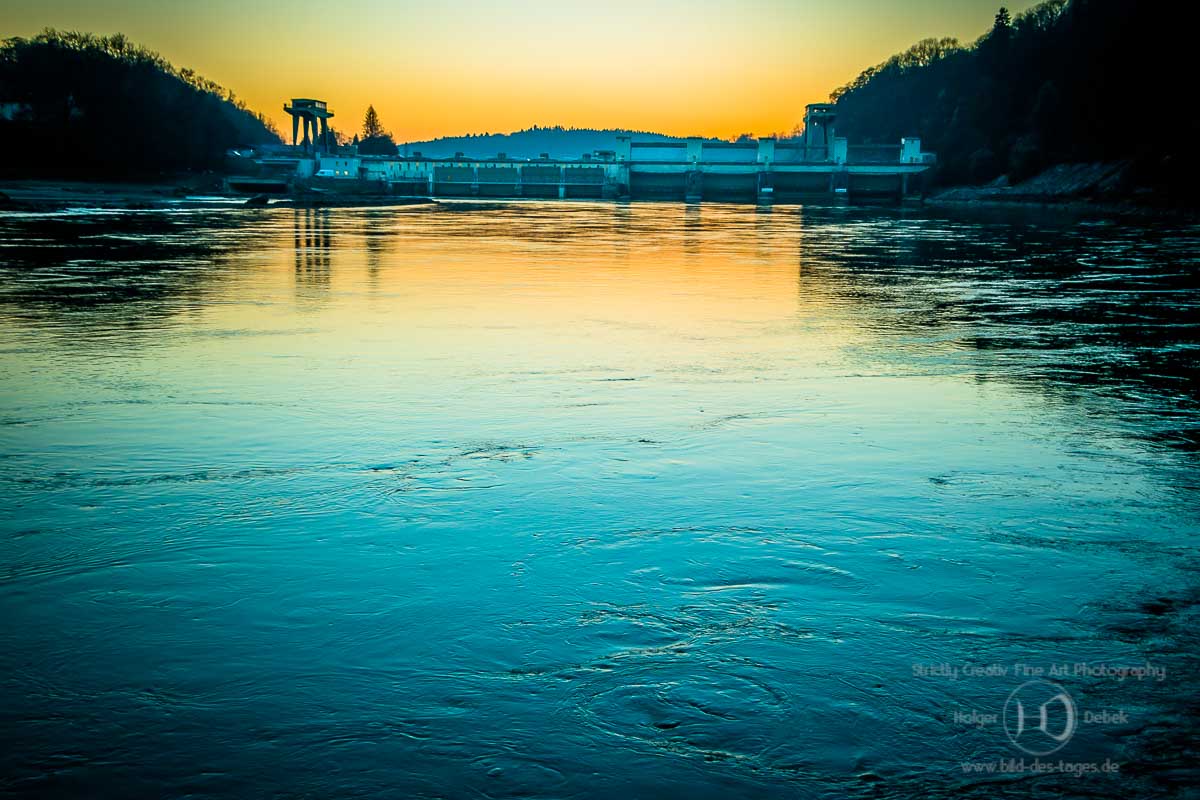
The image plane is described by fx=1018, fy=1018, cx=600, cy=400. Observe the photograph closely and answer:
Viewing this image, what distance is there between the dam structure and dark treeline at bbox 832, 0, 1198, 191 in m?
9.42

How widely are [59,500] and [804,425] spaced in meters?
5.68

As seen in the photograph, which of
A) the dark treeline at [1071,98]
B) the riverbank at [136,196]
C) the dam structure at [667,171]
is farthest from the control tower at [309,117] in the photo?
the dark treeline at [1071,98]

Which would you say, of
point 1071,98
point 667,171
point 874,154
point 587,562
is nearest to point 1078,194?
point 1071,98

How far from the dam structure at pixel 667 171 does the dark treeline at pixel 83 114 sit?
18.6 metres

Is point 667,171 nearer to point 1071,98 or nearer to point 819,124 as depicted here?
point 819,124

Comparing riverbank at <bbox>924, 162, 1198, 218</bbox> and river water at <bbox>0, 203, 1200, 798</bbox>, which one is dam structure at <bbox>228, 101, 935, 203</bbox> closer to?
riverbank at <bbox>924, 162, 1198, 218</bbox>

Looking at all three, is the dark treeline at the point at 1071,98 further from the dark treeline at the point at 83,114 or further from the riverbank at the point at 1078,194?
the dark treeline at the point at 83,114

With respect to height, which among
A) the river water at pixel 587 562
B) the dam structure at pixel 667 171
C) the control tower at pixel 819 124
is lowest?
the river water at pixel 587 562

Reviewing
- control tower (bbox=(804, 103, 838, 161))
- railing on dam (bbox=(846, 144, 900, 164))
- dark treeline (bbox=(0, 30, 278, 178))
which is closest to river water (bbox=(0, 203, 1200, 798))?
dark treeline (bbox=(0, 30, 278, 178))

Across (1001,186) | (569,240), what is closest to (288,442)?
(569,240)

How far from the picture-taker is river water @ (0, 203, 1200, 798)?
375cm

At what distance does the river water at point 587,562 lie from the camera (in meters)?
3.75

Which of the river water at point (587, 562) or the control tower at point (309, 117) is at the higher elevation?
the control tower at point (309, 117)

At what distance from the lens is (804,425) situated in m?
8.72
